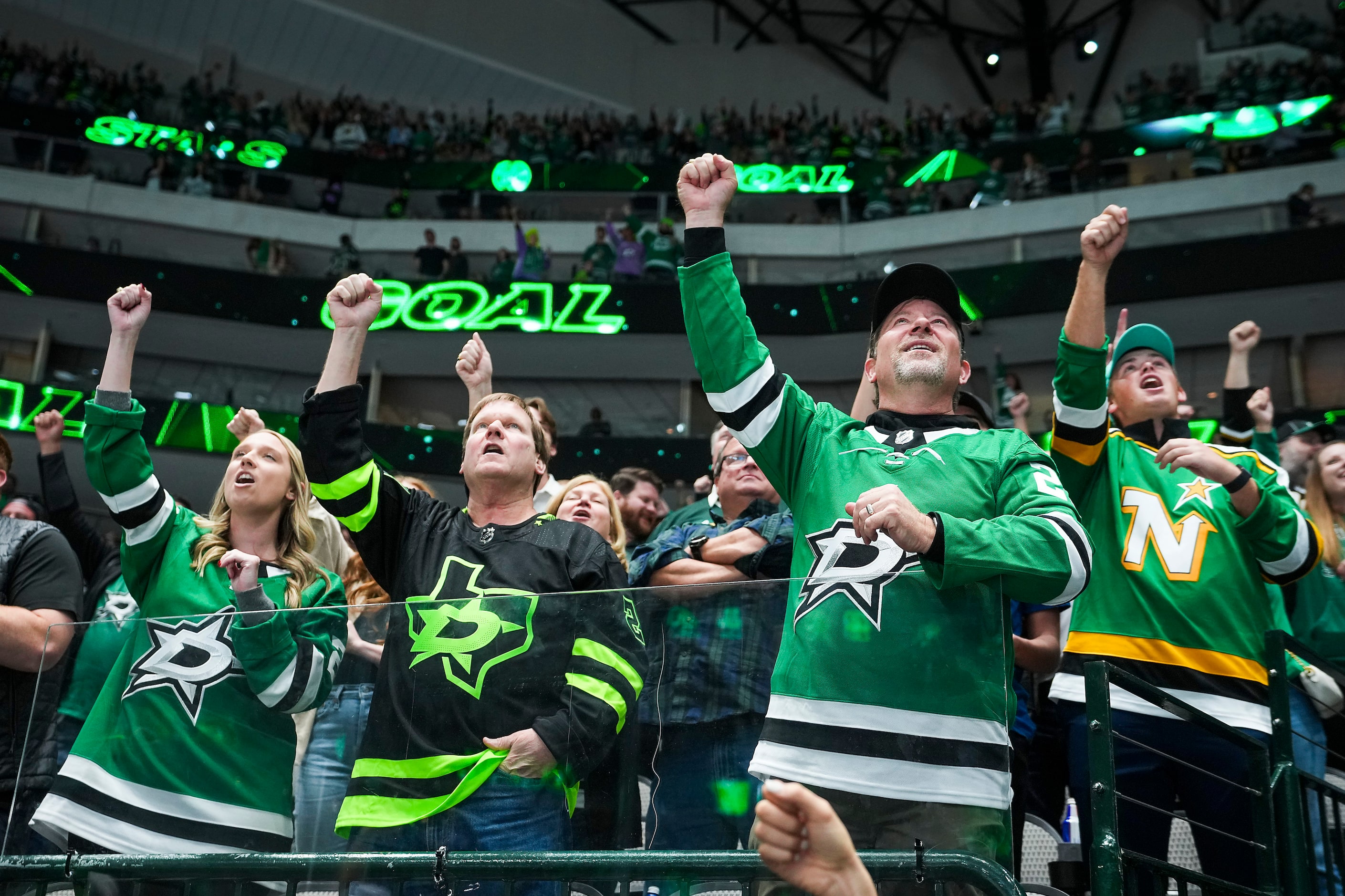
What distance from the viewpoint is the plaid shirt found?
1.90 meters

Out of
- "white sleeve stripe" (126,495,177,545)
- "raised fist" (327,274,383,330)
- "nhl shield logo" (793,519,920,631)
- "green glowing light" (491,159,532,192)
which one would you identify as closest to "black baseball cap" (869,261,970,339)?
"nhl shield logo" (793,519,920,631)

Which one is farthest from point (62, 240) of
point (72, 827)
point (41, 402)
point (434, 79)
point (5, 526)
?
point (72, 827)

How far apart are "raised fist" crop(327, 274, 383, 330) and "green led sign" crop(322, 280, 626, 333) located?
14.2 meters

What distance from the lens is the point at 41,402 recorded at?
566 inches

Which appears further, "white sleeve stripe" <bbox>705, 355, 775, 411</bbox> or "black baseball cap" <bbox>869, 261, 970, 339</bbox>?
"black baseball cap" <bbox>869, 261, 970, 339</bbox>

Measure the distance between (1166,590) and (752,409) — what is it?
125 centimetres

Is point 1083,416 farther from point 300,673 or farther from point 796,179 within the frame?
point 796,179

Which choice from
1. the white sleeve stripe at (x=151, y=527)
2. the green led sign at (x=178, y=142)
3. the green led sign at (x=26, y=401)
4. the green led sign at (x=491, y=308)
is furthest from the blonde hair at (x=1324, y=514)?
the green led sign at (x=178, y=142)

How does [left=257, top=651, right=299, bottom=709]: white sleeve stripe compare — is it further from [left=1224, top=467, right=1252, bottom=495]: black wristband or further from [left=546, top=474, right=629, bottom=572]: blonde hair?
[left=1224, top=467, right=1252, bottom=495]: black wristband

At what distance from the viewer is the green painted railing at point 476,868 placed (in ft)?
5.18

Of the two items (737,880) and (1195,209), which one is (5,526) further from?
(1195,209)

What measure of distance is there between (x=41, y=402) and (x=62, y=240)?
356cm

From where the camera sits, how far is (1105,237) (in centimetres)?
257

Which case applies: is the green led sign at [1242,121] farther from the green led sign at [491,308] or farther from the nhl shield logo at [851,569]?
the nhl shield logo at [851,569]
